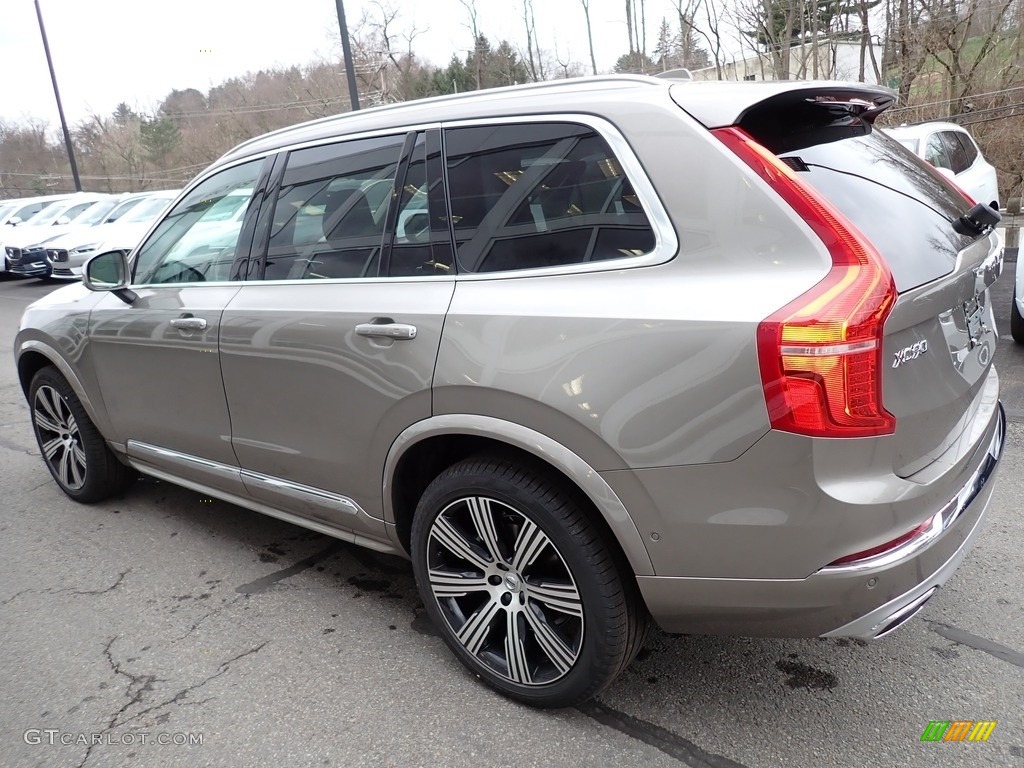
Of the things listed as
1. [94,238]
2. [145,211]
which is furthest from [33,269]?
[145,211]

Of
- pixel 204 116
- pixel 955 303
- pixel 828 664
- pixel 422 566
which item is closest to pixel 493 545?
pixel 422 566

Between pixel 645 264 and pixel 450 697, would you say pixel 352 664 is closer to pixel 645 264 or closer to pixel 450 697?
pixel 450 697

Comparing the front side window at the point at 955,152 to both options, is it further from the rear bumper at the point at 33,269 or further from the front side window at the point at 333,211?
the rear bumper at the point at 33,269

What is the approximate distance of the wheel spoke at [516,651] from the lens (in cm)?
249

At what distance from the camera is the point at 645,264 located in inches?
84.0

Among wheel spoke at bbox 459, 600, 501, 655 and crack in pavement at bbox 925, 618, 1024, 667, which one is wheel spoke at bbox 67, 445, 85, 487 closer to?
wheel spoke at bbox 459, 600, 501, 655

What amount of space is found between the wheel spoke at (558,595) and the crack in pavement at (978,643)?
1380mm

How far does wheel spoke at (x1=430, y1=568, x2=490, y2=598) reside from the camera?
257 cm

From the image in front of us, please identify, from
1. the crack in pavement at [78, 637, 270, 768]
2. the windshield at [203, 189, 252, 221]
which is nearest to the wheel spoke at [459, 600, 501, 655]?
the crack in pavement at [78, 637, 270, 768]

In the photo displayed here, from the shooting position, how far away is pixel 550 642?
2.42 meters

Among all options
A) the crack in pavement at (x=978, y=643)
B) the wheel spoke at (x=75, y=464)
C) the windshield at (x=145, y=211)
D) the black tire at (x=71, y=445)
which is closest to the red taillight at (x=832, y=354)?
the crack in pavement at (x=978, y=643)

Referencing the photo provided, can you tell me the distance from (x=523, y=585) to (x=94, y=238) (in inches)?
669

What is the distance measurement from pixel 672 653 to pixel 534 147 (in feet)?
5.80

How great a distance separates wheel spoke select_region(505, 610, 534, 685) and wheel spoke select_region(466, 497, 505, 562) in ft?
0.66
